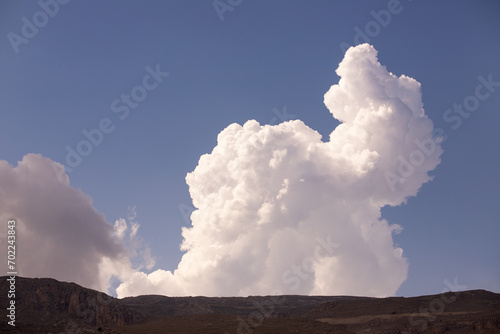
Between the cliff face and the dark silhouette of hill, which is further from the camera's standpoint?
the cliff face

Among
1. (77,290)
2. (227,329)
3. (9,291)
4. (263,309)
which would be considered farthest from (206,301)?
(227,329)

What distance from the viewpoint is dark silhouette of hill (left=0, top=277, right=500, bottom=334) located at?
57312mm

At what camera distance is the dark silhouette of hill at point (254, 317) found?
57312 mm

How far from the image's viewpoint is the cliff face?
71431 millimetres

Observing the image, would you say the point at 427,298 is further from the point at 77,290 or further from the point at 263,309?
the point at 77,290

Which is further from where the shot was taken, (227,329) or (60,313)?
(60,313)

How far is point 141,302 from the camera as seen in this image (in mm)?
119312

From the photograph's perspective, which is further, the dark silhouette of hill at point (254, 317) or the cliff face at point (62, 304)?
the cliff face at point (62, 304)

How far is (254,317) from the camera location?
73250 mm

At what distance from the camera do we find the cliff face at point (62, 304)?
71431 millimetres

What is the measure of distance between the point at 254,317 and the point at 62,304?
34137mm

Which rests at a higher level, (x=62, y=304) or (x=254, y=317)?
(x=62, y=304)

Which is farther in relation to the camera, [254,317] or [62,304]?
[62,304]

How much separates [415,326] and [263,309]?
195 feet
